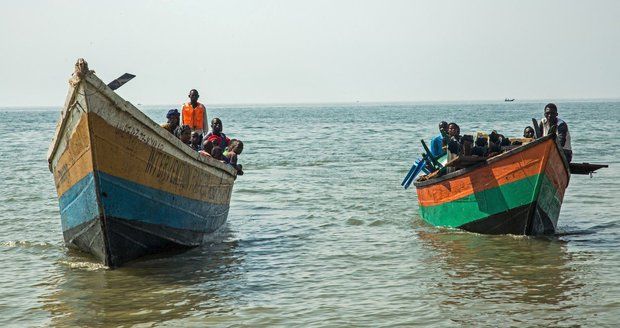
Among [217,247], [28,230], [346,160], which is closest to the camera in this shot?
[217,247]

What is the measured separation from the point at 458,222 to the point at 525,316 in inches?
196

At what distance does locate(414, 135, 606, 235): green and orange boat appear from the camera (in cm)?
1145

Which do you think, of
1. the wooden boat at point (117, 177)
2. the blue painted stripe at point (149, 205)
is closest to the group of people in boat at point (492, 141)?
the wooden boat at point (117, 177)

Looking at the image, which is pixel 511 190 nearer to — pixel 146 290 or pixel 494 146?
pixel 494 146

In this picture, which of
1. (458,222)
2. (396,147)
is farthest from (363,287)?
(396,147)

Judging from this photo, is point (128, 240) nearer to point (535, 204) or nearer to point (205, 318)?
point (205, 318)

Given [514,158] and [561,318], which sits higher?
[514,158]

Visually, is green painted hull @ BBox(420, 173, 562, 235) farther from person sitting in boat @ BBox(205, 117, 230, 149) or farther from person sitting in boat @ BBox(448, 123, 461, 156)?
person sitting in boat @ BBox(205, 117, 230, 149)

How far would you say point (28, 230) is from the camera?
14266 millimetres

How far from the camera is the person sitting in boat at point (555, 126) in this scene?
11430 millimetres

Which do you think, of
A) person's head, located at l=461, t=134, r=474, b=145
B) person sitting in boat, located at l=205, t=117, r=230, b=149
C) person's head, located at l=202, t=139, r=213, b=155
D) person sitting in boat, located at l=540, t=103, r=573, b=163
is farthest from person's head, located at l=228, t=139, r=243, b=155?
person sitting in boat, located at l=540, t=103, r=573, b=163

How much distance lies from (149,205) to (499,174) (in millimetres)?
5030

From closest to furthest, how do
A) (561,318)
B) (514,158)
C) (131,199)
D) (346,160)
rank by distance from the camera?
1. (561,318)
2. (131,199)
3. (514,158)
4. (346,160)

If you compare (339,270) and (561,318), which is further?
(339,270)
